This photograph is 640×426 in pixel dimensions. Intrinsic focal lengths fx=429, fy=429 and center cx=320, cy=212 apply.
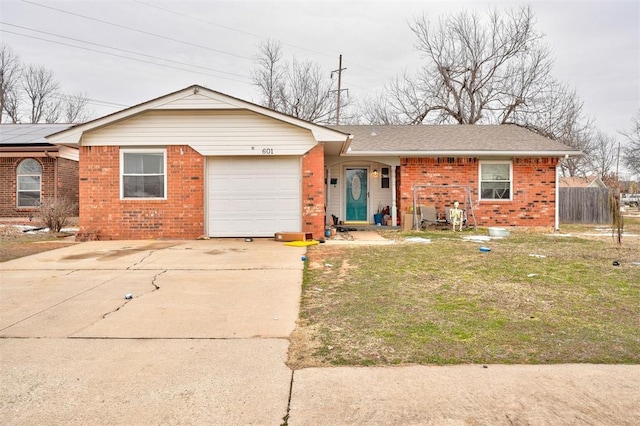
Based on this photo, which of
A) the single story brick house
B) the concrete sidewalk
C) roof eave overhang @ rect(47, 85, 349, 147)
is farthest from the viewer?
the single story brick house

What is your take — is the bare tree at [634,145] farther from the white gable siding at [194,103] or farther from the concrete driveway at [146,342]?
the concrete driveway at [146,342]

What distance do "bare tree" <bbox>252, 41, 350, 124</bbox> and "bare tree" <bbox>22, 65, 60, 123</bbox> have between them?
1960 centimetres

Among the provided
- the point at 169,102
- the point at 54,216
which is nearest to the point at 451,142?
the point at 169,102

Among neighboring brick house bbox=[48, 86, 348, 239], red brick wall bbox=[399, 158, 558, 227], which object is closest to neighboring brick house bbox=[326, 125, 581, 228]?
red brick wall bbox=[399, 158, 558, 227]

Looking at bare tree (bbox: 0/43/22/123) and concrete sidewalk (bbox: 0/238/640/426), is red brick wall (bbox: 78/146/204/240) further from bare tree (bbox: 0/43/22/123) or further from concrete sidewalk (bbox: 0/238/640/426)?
bare tree (bbox: 0/43/22/123)

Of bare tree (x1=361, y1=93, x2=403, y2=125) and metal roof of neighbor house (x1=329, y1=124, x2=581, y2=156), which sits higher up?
bare tree (x1=361, y1=93, x2=403, y2=125)

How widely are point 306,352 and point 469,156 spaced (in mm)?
12528

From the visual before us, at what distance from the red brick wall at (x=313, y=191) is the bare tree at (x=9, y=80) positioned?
1344 inches

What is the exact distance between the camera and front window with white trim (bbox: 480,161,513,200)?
14719mm

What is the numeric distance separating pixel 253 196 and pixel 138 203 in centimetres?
304

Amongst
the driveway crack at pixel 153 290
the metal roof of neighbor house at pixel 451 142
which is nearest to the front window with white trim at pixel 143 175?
the driveway crack at pixel 153 290

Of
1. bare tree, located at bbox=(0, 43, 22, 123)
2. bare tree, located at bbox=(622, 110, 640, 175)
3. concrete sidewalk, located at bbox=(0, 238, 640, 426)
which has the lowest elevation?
concrete sidewalk, located at bbox=(0, 238, 640, 426)

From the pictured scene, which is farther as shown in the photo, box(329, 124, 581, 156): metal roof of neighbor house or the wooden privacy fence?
the wooden privacy fence

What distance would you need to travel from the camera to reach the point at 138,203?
1138 centimetres
